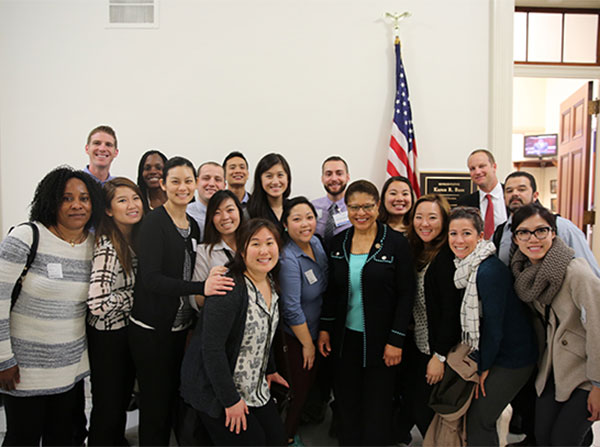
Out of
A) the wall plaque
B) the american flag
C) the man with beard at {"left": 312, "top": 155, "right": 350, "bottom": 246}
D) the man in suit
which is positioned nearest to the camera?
the man with beard at {"left": 312, "top": 155, "right": 350, "bottom": 246}

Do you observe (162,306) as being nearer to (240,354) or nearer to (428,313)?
(240,354)

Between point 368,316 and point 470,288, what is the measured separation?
1.88 ft

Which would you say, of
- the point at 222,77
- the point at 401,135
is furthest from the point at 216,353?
the point at 222,77

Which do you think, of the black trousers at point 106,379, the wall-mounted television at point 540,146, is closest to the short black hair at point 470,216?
the black trousers at point 106,379

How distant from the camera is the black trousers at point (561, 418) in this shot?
185cm

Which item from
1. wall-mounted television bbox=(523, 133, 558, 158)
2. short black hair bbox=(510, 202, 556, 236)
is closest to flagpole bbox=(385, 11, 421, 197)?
short black hair bbox=(510, 202, 556, 236)

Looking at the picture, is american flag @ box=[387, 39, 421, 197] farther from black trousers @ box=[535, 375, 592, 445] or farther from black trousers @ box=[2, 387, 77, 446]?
black trousers @ box=[2, 387, 77, 446]

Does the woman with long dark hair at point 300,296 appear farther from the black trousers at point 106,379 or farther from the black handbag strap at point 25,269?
the black handbag strap at point 25,269

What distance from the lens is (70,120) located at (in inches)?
170

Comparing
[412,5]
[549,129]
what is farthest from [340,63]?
[549,129]

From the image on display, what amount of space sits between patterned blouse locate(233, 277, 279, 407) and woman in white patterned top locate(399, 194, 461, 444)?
921 mm

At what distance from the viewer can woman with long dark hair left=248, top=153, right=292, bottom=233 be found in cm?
263

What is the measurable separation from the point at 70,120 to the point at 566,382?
518 centimetres

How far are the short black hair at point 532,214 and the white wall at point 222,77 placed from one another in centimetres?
264
